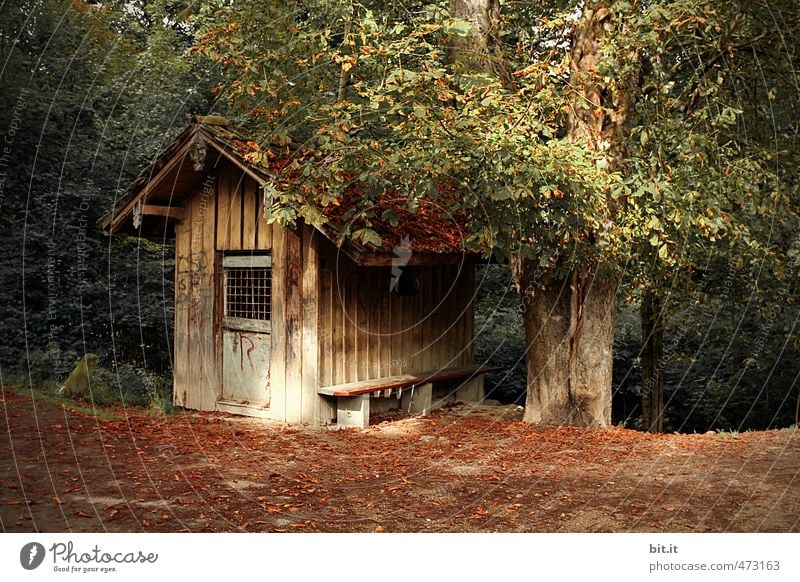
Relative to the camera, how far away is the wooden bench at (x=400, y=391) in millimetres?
10969

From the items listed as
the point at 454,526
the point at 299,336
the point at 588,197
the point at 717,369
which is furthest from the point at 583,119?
the point at 717,369

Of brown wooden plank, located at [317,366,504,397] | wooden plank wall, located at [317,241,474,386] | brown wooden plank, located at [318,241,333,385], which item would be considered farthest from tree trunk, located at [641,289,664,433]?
brown wooden plank, located at [318,241,333,385]

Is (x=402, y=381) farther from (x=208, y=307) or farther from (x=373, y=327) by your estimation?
(x=208, y=307)

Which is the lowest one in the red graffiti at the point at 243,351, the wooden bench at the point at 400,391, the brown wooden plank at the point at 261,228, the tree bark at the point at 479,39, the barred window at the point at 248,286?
the wooden bench at the point at 400,391

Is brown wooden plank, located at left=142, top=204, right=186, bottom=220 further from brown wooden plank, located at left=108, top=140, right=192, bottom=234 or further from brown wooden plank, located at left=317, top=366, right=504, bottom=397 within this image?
brown wooden plank, located at left=317, top=366, right=504, bottom=397

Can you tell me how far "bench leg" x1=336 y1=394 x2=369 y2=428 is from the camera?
36.0ft

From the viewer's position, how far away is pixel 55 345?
16.0 meters

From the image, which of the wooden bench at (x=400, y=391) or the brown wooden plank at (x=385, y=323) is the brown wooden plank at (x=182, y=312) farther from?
the brown wooden plank at (x=385, y=323)

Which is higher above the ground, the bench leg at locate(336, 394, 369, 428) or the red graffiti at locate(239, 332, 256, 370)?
the red graffiti at locate(239, 332, 256, 370)

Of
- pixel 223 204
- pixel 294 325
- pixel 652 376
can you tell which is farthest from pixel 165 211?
pixel 652 376

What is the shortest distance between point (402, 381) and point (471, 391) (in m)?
2.81

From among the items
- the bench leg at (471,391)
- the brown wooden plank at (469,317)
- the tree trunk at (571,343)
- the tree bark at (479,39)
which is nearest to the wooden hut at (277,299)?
the brown wooden plank at (469,317)

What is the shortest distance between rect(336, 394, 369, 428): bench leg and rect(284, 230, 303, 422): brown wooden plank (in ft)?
1.98

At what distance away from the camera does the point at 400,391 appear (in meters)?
11.8
